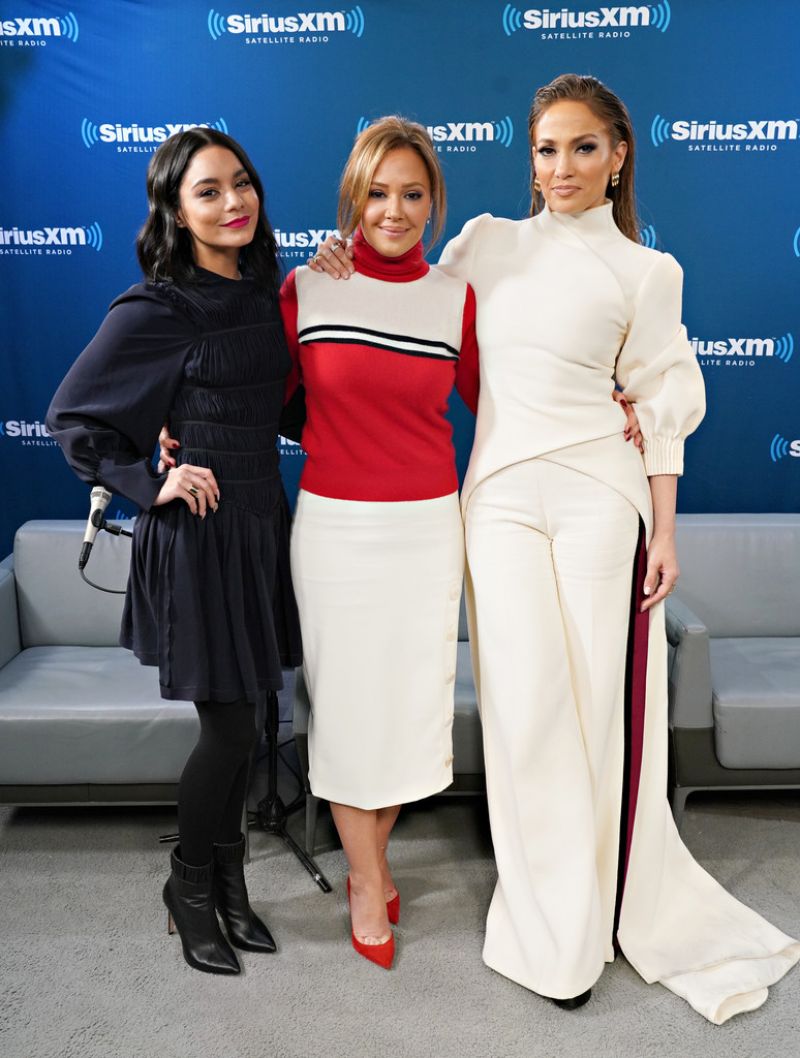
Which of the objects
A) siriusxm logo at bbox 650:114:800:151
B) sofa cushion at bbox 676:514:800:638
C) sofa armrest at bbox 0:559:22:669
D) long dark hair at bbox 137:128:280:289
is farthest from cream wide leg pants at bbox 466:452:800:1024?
siriusxm logo at bbox 650:114:800:151

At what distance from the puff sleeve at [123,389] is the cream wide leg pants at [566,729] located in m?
0.68

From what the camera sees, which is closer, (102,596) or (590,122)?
(590,122)

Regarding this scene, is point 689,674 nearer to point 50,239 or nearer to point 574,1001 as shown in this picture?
point 574,1001

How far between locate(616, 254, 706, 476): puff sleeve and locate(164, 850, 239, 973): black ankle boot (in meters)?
1.33

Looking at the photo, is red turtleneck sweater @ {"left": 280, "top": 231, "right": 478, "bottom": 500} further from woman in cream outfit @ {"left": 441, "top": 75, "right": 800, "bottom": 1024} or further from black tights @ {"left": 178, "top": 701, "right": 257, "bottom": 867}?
black tights @ {"left": 178, "top": 701, "right": 257, "bottom": 867}

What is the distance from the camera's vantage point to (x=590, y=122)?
1931mm

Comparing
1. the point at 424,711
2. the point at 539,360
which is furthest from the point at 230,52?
the point at 424,711

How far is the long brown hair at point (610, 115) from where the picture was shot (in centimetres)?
193

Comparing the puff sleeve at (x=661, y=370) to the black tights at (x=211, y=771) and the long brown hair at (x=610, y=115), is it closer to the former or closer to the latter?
the long brown hair at (x=610, y=115)

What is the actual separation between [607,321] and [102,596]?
182cm

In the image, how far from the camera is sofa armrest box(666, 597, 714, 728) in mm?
2533

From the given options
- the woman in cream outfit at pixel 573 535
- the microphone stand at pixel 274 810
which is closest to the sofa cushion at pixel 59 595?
the microphone stand at pixel 274 810

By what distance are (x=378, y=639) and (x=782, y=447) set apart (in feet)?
6.47

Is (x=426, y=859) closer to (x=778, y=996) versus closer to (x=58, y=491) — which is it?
(x=778, y=996)
